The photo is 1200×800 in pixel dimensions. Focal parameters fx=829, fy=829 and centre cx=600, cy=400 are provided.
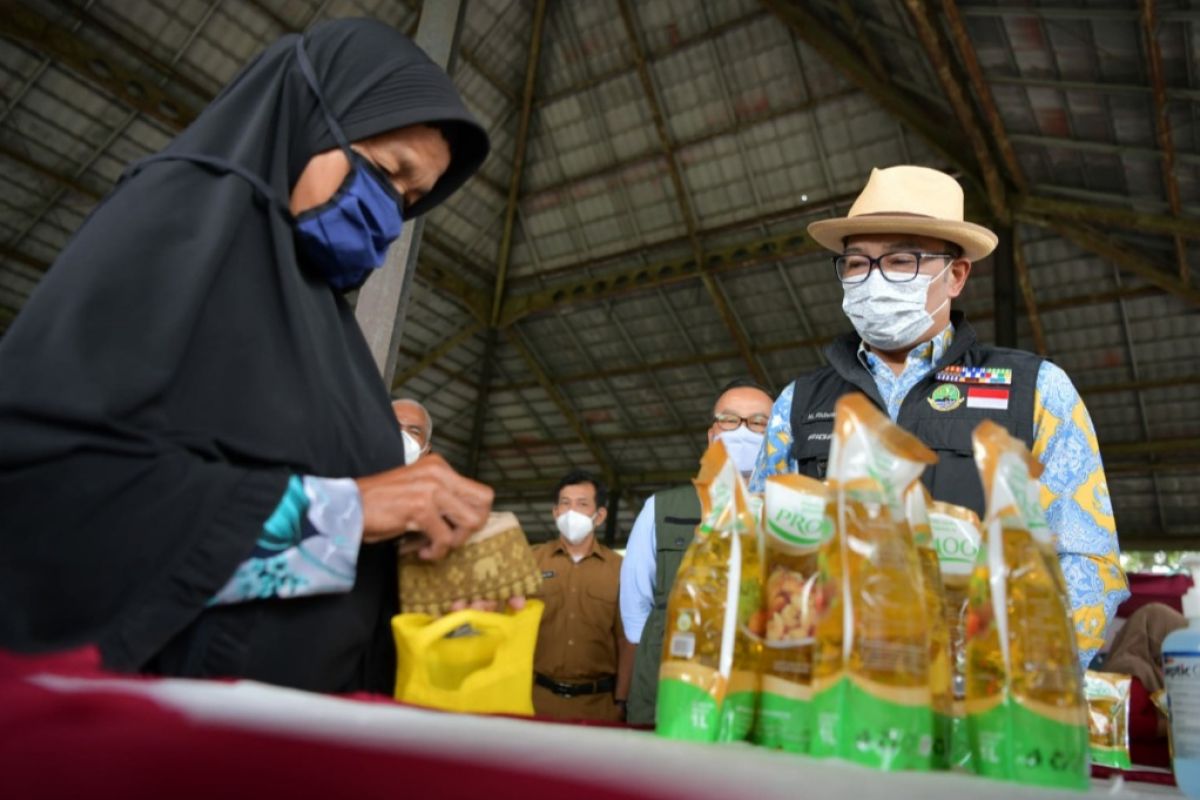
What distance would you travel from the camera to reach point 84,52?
25.4 feet

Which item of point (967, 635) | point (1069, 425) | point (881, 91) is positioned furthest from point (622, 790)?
point (881, 91)

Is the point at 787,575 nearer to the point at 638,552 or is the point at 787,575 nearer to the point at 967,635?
the point at 967,635

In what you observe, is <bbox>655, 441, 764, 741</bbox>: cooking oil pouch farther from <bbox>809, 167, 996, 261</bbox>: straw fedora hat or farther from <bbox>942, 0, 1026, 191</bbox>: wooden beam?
<bbox>942, 0, 1026, 191</bbox>: wooden beam

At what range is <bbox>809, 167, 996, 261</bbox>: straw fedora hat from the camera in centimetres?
172

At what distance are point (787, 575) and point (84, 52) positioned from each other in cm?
918

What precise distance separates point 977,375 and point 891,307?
233mm

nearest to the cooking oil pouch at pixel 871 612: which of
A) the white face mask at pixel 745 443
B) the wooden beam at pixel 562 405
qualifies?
the white face mask at pixel 745 443

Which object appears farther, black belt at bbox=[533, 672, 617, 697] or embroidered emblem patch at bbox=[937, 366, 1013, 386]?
black belt at bbox=[533, 672, 617, 697]

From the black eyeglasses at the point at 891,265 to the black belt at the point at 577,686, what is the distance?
10.8 feet

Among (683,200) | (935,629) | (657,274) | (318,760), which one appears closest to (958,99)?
(683,200)

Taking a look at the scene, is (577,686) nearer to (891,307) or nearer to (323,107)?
(891,307)

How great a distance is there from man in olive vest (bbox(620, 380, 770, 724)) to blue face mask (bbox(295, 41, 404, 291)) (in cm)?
248

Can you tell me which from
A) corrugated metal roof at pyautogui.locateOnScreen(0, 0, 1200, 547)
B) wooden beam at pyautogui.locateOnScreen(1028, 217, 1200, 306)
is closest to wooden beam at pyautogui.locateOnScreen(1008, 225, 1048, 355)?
corrugated metal roof at pyautogui.locateOnScreen(0, 0, 1200, 547)

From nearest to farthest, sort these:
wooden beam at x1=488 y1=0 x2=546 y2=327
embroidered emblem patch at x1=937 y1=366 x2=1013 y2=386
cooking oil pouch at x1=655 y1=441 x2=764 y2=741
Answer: cooking oil pouch at x1=655 y1=441 x2=764 y2=741
embroidered emblem patch at x1=937 y1=366 x2=1013 y2=386
wooden beam at x1=488 y1=0 x2=546 y2=327
